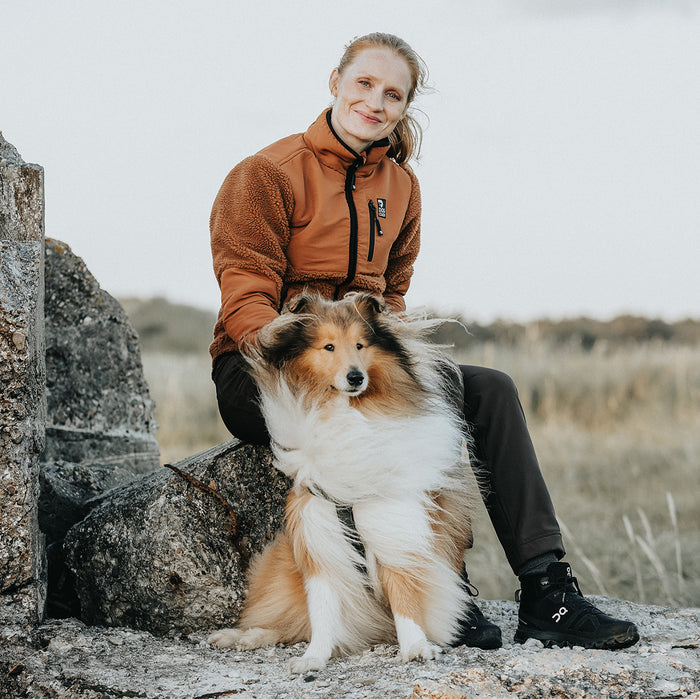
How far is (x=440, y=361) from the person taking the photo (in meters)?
3.14

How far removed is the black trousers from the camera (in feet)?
10.2

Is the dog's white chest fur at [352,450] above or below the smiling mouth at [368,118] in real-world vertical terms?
below

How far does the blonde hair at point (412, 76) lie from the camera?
3.49 meters

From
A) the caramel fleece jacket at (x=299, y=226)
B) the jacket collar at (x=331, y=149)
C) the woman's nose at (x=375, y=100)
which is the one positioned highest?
the woman's nose at (x=375, y=100)

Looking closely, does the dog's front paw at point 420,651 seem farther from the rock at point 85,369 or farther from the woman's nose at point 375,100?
the rock at point 85,369

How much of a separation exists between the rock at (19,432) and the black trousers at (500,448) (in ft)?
2.44

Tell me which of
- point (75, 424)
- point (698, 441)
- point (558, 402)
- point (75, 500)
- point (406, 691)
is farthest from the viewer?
point (558, 402)

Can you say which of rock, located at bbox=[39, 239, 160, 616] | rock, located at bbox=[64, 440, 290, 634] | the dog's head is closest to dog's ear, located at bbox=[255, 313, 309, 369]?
the dog's head

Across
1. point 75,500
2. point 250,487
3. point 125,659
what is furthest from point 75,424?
point 125,659

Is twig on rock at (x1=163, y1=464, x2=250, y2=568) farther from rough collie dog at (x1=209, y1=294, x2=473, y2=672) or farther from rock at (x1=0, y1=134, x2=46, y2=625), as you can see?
rock at (x1=0, y1=134, x2=46, y2=625)

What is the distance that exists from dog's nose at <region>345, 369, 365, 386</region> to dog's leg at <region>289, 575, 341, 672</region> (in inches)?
27.0

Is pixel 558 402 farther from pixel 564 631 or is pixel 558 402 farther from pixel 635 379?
pixel 564 631

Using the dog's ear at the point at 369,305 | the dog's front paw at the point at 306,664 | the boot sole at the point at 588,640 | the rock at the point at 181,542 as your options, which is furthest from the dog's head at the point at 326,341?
the boot sole at the point at 588,640

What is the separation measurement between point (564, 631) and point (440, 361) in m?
1.10
